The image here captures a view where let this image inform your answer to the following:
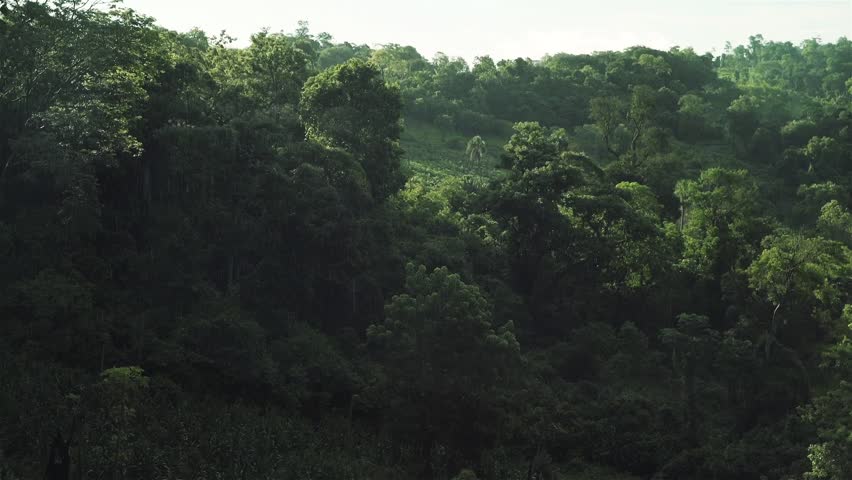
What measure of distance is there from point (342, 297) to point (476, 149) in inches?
1274

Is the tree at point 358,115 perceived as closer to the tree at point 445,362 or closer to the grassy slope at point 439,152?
the tree at point 445,362

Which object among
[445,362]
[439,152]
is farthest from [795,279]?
[439,152]

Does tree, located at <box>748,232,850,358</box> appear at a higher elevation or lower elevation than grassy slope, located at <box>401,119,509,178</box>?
lower

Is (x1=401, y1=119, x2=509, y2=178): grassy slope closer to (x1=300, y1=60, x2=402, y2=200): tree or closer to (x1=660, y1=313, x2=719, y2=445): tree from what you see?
(x1=300, y1=60, x2=402, y2=200): tree

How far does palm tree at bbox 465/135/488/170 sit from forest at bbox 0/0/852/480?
18.1 metres

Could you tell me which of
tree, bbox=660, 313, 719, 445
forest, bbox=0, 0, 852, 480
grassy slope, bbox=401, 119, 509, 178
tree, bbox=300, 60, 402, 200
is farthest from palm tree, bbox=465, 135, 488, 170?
tree, bbox=660, 313, 719, 445

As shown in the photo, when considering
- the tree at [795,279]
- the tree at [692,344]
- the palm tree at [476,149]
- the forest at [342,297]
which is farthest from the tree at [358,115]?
the palm tree at [476,149]

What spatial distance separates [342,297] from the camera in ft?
111

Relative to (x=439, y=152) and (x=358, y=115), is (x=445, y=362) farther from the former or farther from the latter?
(x=439, y=152)

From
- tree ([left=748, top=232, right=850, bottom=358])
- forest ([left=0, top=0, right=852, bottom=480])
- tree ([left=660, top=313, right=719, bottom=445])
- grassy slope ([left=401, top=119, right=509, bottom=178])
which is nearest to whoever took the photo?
forest ([left=0, top=0, right=852, bottom=480])

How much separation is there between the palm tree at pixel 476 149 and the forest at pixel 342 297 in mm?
18087

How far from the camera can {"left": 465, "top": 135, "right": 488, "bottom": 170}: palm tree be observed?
6409cm

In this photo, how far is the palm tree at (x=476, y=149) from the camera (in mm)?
64094

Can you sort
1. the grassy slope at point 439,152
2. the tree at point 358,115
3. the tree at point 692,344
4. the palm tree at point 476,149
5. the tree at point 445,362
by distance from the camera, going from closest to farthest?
the tree at point 445,362, the tree at point 692,344, the tree at point 358,115, the grassy slope at point 439,152, the palm tree at point 476,149
